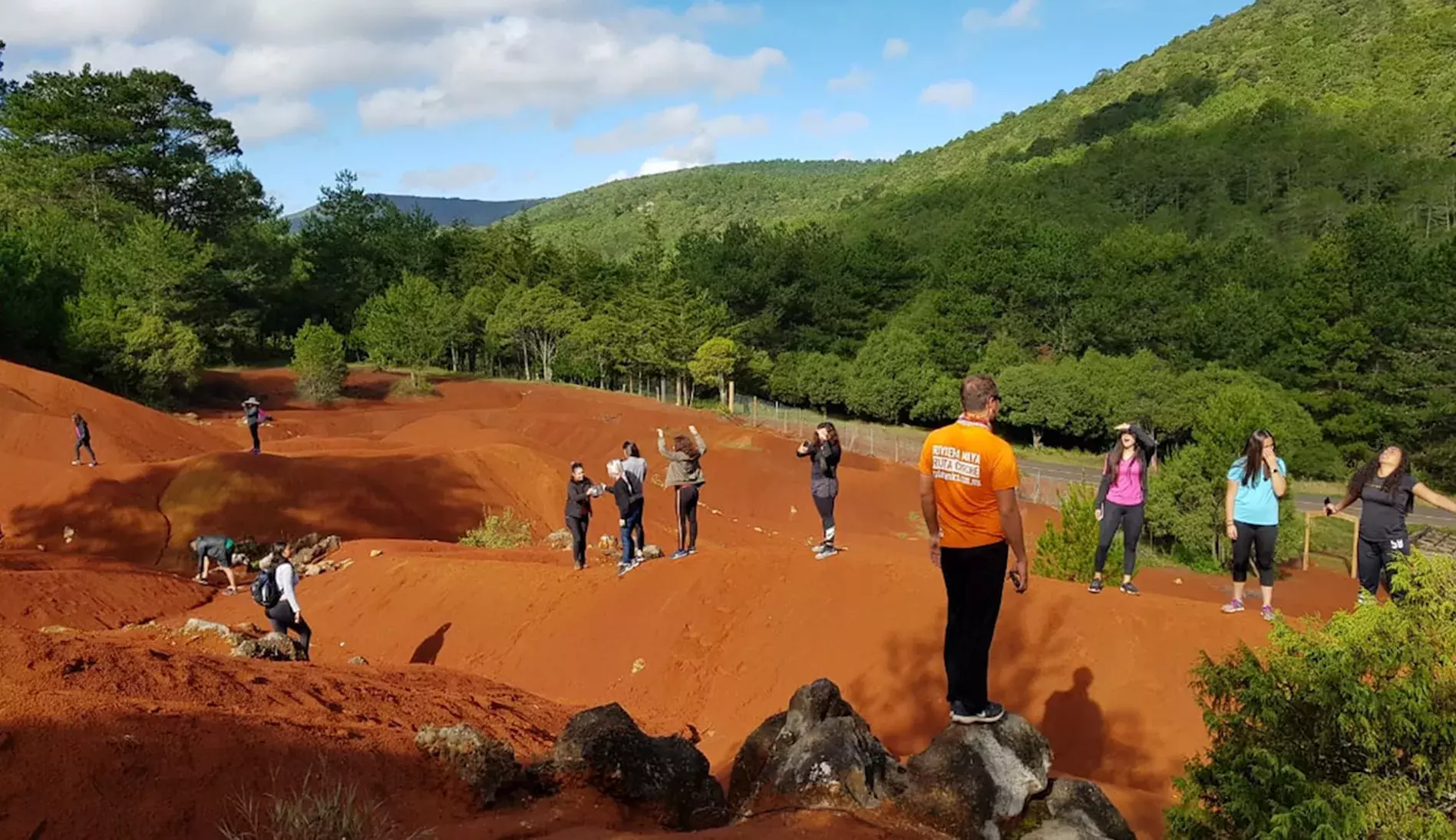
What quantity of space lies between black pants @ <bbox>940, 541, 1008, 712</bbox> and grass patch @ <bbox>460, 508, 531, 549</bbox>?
13706 millimetres

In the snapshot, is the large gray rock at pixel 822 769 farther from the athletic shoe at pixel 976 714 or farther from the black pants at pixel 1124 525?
the black pants at pixel 1124 525

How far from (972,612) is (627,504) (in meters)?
6.82

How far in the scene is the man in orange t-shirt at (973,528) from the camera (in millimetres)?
4320

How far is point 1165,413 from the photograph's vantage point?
4403cm

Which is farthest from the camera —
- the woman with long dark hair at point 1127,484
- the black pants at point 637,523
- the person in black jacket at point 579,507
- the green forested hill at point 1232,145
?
the green forested hill at point 1232,145

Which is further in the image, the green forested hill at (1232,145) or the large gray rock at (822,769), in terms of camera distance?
the green forested hill at (1232,145)

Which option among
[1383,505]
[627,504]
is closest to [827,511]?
[627,504]

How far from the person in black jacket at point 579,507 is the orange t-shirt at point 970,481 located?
7440 millimetres

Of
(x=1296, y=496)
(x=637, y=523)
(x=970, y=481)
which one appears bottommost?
(x=1296, y=496)

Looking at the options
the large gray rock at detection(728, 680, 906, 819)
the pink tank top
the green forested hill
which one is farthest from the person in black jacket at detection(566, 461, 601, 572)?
the green forested hill

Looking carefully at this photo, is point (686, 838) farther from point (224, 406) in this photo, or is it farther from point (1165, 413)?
point (1165, 413)

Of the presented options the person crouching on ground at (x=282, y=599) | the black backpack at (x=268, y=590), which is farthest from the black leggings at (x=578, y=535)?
the black backpack at (x=268, y=590)

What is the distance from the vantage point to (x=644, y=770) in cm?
498

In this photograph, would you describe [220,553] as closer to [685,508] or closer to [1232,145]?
[685,508]
